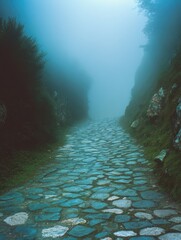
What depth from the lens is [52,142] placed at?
990 centimetres

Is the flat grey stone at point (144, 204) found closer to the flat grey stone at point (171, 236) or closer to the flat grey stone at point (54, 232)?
the flat grey stone at point (171, 236)

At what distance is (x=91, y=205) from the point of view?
430 cm

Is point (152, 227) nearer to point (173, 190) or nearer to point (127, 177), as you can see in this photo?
point (173, 190)

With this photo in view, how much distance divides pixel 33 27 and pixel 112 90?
60169mm

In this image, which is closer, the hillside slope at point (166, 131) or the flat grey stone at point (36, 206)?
the flat grey stone at point (36, 206)

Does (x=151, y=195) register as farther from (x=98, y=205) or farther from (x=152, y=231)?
(x=152, y=231)

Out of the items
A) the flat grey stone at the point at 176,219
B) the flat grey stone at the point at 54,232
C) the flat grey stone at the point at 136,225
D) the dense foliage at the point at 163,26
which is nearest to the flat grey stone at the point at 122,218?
the flat grey stone at the point at 136,225

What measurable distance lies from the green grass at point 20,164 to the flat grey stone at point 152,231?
300 cm

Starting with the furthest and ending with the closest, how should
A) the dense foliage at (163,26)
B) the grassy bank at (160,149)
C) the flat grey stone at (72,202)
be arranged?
the dense foliage at (163,26), the grassy bank at (160,149), the flat grey stone at (72,202)

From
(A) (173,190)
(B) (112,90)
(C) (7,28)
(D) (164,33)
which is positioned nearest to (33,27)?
(D) (164,33)

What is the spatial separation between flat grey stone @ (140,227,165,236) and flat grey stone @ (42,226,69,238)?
0.98 meters

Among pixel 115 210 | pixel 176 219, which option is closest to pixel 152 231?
pixel 176 219

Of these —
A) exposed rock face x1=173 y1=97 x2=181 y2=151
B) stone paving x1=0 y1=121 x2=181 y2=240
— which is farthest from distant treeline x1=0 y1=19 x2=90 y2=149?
exposed rock face x1=173 y1=97 x2=181 y2=151

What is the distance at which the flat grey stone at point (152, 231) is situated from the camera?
3214mm
